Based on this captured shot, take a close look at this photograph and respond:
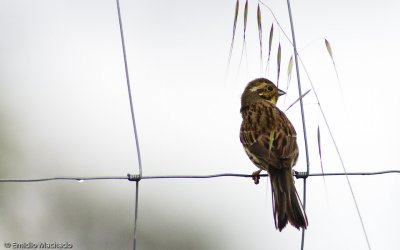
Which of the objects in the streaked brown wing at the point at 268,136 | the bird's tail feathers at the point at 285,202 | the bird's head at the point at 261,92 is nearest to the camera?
the bird's tail feathers at the point at 285,202

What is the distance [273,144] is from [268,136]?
0.87ft

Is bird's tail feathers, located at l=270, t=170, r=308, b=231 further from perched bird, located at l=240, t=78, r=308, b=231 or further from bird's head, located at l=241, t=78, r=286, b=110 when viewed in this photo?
bird's head, located at l=241, t=78, r=286, b=110

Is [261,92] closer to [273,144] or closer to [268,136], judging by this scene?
[268,136]

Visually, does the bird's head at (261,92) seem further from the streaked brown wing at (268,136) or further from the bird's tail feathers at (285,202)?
the bird's tail feathers at (285,202)

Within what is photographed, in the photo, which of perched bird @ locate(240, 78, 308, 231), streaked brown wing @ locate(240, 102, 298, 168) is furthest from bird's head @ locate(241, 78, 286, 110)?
streaked brown wing @ locate(240, 102, 298, 168)

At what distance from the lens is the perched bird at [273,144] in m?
6.39

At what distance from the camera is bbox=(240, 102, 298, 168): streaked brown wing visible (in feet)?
22.5

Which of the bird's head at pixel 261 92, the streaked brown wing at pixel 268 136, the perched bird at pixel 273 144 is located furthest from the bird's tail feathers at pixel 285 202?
the bird's head at pixel 261 92

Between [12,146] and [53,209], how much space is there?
1.16 m

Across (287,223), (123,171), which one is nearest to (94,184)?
(123,171)

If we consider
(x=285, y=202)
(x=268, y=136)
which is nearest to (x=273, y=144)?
(x=268, y=136)

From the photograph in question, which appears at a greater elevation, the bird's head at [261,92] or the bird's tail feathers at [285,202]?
the bird's head at [261,92]

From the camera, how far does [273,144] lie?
6.94 meters

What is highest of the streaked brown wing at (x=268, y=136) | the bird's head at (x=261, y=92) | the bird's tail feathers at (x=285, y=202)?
the bird's head at (x=261, y=92)
